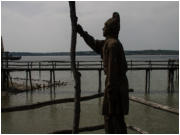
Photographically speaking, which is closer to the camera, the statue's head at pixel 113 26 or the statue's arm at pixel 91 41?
the statue's head at pixel 113 26

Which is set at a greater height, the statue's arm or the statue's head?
the statue's head

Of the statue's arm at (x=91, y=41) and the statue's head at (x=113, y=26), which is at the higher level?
the statue's head at (x=113, y=26)

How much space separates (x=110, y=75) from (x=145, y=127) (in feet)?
27.9

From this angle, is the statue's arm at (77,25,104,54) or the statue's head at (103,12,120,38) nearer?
the statue's head at (103,12,120,38)

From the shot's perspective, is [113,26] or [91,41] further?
[91,41]

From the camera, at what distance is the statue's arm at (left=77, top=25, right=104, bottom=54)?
4.58 meters

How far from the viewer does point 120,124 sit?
14.4ft

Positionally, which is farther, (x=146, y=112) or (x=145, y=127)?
(x=146, y=112)

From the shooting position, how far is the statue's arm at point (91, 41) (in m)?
4.58

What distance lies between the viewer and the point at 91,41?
461 cm

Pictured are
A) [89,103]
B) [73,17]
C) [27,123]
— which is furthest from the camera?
[89,103]

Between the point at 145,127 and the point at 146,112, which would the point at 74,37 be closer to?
the point at 145,127

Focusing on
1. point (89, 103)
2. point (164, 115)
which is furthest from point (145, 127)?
point (89, 103)

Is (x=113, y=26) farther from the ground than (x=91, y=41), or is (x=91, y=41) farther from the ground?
(x=113, y=26)
